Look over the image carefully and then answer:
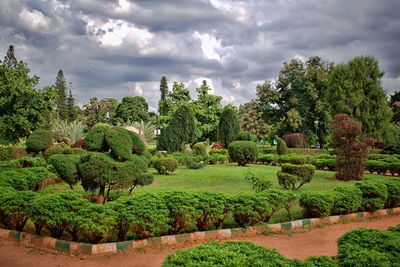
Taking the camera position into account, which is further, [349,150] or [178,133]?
[178,133]

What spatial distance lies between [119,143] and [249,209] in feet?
12.8

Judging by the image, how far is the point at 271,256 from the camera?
3.96m

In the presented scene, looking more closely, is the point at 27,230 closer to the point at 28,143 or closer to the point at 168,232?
the point at 168,232

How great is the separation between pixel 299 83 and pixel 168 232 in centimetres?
3595

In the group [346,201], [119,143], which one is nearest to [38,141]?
[119,143]

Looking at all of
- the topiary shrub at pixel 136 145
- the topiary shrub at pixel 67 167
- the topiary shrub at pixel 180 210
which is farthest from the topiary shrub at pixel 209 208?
the topiary shrub at pixel 67 167

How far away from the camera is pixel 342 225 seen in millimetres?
8508

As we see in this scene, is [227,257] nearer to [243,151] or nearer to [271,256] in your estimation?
[271,256]

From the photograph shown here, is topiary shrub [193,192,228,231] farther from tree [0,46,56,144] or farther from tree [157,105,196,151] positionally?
tree [157,105,196,151]

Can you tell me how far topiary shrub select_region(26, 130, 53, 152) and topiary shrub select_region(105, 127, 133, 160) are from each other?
9.00 meters

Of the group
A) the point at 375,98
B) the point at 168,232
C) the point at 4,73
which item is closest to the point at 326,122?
the point at 375,98

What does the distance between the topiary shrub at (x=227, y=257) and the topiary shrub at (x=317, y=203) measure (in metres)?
4.75

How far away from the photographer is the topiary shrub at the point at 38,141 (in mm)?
16859

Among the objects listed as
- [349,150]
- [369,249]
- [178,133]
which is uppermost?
[178,133]
